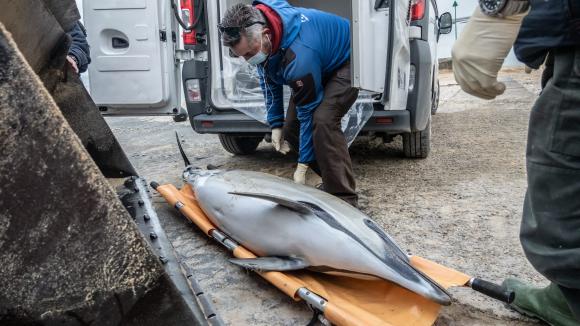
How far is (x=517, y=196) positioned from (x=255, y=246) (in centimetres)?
211

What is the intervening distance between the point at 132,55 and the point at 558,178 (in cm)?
350

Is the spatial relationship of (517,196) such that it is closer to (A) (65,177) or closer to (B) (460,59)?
(B) (460,59)

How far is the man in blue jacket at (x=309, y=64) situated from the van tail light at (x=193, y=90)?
3.54ft

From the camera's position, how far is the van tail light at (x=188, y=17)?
171 inches

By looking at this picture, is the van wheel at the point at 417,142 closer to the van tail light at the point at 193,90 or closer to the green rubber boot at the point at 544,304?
the van tail light at the point at 193,90

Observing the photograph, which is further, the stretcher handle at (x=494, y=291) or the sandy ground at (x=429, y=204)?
the sandy ground at (x=429, y=204)

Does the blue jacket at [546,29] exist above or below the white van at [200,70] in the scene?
above

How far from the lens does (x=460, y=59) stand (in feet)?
5.48

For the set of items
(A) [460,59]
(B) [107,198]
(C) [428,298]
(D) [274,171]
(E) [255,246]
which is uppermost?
(A) [460,59]

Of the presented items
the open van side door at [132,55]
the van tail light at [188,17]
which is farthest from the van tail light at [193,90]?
the van tail light at [188,17]

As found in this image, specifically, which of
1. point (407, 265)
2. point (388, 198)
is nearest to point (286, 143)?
point (388, 198)

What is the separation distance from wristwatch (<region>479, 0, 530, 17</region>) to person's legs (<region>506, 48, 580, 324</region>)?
17 cm

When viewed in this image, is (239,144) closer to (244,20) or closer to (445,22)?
(244,20)

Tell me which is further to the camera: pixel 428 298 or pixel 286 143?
pixel 286 143
